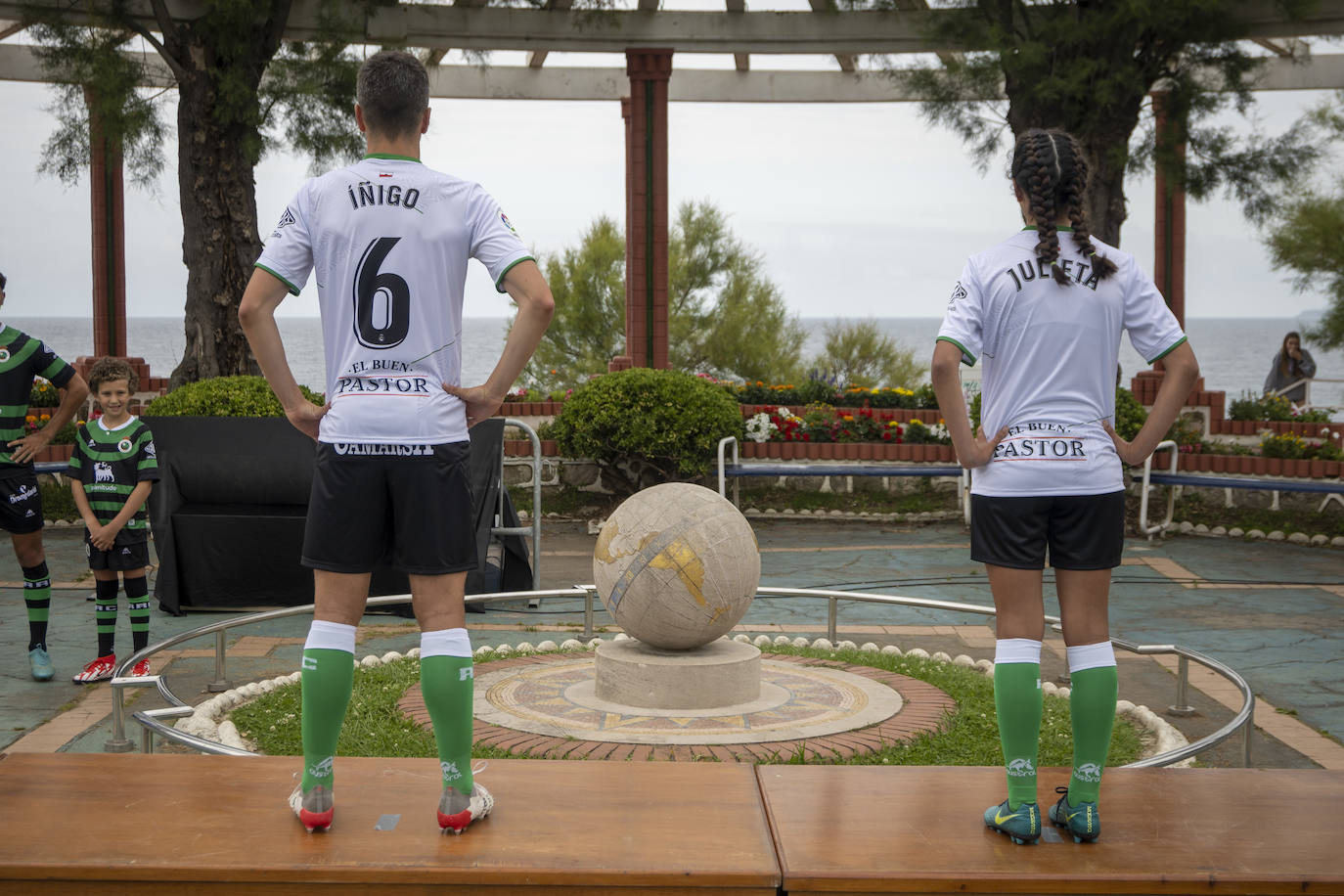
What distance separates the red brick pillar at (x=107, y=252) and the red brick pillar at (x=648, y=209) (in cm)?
634

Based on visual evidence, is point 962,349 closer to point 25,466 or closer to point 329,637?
point 329,637

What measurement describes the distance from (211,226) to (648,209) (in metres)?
5.46

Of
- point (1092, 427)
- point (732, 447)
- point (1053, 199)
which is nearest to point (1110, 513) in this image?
point (1092, 427)

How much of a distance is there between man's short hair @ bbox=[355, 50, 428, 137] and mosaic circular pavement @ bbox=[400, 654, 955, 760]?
8.85ft

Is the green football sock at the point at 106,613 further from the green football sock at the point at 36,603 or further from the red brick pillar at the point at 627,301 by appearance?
the red brick pillar at the point at 627,301

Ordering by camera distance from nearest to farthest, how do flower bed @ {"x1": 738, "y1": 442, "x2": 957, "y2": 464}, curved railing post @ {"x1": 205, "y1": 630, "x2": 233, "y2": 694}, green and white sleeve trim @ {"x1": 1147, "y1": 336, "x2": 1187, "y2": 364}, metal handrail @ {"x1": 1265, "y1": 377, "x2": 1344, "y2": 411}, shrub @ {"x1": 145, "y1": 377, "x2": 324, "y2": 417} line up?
green and white sleeve trim @ {"x1": 1147, "y1": 336, "x2": 1187, "y2": 364}
curved railing post @ {"x1": 205, "y1": 630, "x2": 233, "y2": 694}
shrub @ {"x1": 145, "y1": 377, "x2": 324, "y2": 417}
flower bed @ {"x1": 738, "y1": 442, "x2": 957, "y2": 464}
metal handrail @ {"x1": 1265, "y1": 377, "x2": 1344, "y2": 411}

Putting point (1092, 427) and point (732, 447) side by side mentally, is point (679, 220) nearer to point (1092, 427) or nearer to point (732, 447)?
point (732, 447)

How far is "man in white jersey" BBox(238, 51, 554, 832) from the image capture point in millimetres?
3162

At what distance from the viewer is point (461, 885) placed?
2.96 metres

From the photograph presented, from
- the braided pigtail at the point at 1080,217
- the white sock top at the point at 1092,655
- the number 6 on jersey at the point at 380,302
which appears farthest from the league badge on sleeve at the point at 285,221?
the white sock top at the point at 1092,655

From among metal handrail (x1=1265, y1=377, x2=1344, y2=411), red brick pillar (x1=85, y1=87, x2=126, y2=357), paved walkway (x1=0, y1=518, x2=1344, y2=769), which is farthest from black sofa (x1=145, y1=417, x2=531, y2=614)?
metal handrail (x1=1265, y1=377, x2=1344, y2=411)

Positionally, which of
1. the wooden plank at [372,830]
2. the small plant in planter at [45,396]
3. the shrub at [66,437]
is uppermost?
the small plant in planter at [45,396]

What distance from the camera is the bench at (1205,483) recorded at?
11359 mm

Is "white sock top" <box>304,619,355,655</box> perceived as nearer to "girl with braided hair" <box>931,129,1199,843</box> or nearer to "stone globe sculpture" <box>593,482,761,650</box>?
"girl with braided hair" <box>931,129,1199,843</box>
